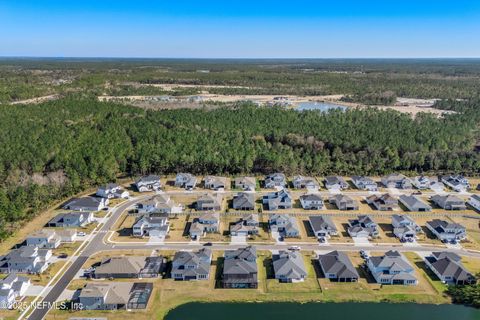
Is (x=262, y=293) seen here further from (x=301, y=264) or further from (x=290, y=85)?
(x=290, y=85)

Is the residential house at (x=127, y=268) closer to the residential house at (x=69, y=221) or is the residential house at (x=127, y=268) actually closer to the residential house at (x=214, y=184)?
the residential house at (x=69, y=221)

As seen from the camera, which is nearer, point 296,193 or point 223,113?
point 296,193

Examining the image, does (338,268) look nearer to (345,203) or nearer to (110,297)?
(345,203)

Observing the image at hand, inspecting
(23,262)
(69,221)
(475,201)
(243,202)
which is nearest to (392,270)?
(243,202)

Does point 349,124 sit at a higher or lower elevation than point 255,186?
higher

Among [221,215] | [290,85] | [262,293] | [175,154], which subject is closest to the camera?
[262,293]

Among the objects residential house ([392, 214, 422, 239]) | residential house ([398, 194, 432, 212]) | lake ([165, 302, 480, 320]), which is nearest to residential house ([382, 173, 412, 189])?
residential house ([398, 194, 432, 212])

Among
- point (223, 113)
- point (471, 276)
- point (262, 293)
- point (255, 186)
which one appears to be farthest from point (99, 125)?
point (471, 276)

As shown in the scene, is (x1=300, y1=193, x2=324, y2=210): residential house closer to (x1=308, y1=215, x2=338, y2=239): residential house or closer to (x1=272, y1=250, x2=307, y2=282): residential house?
(x1=308, y1=215, x2=338, y2=239): residential house
